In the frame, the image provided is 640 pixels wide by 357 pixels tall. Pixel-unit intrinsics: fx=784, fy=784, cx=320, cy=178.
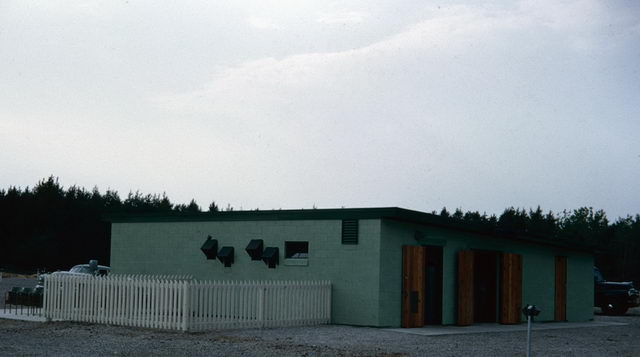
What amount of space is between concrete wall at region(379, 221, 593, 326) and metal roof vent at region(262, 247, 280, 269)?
302cm

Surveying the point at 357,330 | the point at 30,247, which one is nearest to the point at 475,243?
the point at 357,330

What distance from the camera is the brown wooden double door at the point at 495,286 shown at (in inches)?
889

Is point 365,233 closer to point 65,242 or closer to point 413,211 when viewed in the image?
point 413,211

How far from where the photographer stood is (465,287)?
21266 millimetres

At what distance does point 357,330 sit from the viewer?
58.4ft

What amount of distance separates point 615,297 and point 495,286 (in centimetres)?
1244

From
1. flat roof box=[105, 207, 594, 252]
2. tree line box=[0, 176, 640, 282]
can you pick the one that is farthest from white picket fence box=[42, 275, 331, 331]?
tree line box=[0, 176, 640, 282]

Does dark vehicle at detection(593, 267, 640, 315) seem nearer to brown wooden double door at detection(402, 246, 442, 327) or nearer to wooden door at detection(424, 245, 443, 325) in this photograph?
wooden door at detection(424, 245, 443, 325)

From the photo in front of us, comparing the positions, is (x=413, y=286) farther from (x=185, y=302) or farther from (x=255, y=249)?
(x=185, y=302)

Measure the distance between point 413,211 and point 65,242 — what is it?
50.4 metres

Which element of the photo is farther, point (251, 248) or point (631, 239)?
point (631, 239)

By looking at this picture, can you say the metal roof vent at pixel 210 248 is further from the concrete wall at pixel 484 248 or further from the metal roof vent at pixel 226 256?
the concrete wall at pixel 484 248

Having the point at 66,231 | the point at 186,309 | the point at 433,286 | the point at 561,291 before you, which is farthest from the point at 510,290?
the point at 66,231

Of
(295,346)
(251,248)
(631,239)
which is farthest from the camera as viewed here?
(631,239)
